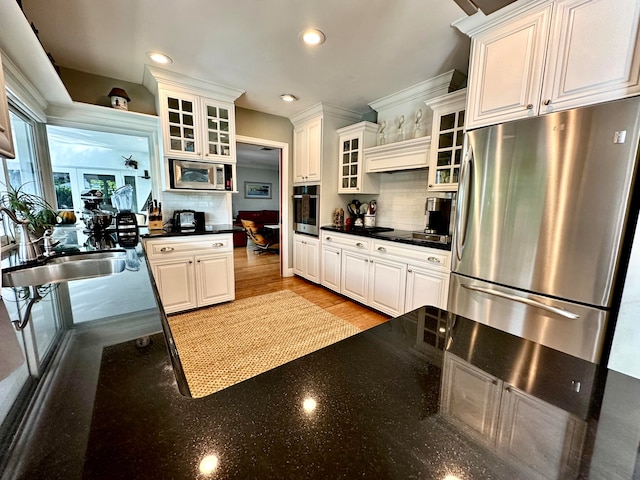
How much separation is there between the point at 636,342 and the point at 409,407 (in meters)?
1.55

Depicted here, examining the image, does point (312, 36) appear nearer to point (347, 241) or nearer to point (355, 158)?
point (355, 158)

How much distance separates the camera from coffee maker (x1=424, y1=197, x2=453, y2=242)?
106 inches

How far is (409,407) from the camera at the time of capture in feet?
1.74

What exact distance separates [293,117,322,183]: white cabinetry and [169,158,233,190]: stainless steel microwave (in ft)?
3.56

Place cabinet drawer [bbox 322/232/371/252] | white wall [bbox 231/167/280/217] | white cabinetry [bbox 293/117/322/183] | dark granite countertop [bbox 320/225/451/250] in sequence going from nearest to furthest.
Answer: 1. dark granite countertop [bbox 320/225/451/250]
2. cabinet drawer [bbox 322/232/371/252]
3. white cabinetry [bbox 293/117/322/183]
4. white wall [bbox 231/167/280/217]

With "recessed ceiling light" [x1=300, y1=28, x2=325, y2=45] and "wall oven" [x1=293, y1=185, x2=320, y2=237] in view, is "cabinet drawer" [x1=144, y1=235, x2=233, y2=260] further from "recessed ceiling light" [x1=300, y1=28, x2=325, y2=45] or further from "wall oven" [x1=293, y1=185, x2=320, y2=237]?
"recessed ceiling light" [x1=300, y1=28, x2=325, y2=45]

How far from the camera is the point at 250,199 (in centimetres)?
919

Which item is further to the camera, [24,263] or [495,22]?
[495,22]

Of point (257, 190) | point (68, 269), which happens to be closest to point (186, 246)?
point (68, 269)

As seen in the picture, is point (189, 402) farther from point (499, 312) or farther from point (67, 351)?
point (499, 312)

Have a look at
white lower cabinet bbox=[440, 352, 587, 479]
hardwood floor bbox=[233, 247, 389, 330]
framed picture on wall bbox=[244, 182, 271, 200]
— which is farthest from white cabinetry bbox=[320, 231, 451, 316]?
framed picture on wall bbox=[244, 182, 271, 200]

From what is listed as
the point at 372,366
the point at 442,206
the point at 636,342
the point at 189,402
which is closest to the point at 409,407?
the point at 372,366

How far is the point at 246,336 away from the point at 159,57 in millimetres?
2554

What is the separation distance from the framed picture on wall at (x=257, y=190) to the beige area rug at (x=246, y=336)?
6388 millimetres
